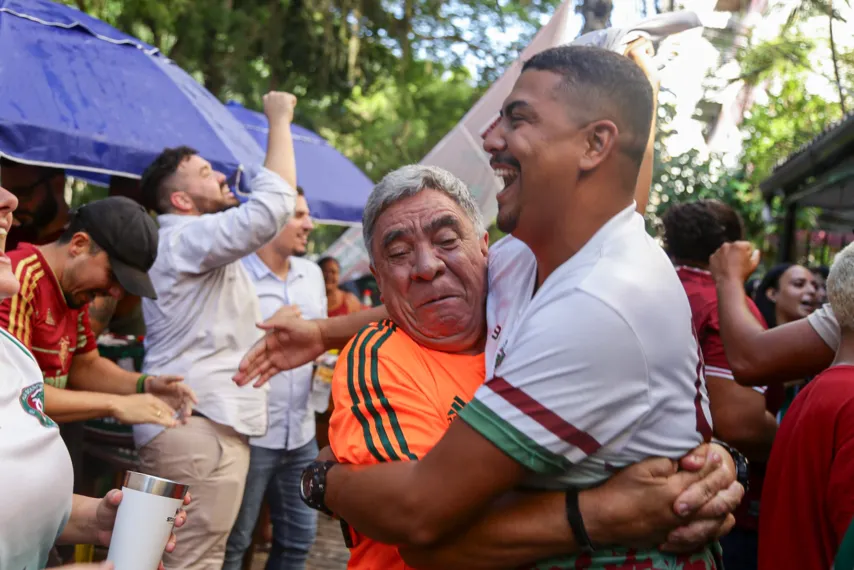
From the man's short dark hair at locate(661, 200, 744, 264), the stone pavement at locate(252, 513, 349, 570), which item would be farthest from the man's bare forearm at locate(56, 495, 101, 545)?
the stone pavement at locate(252, 513, 349, 570)

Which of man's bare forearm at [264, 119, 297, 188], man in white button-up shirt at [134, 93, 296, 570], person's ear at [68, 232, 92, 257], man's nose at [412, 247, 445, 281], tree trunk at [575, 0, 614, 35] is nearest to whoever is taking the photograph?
man's nose at [412, 247, 445, 281]

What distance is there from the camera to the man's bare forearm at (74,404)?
3223mm

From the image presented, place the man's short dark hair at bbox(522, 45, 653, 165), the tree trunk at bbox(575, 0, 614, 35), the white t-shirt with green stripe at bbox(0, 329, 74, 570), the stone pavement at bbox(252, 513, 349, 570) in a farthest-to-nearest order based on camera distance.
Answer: the stone pavement at bbox(252, 513, 349, 570), the tree trunk at bbox(575, 0, 614, 35), the white t-shirt with green stripe at bbox(0, 329, 74, 570), the man's short dark hair at bbox(522, 45, 653, 165)

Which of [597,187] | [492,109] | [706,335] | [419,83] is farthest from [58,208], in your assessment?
[419,83]

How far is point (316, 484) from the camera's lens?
1835 mm

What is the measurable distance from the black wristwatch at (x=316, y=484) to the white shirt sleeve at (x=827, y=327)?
1.86m

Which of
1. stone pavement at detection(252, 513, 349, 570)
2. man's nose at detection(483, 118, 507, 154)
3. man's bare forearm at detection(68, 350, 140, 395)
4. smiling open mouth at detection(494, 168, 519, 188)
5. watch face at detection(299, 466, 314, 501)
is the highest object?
man's nose at detection(483, 118, 507, 154)

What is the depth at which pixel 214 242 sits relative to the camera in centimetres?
392

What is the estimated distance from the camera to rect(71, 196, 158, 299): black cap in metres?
3.41

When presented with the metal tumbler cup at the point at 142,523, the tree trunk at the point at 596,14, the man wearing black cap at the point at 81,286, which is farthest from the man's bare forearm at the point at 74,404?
the tree trunk at the point at 596,14

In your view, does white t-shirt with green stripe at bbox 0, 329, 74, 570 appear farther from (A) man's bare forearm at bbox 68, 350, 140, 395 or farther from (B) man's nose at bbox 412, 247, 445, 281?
(A) man's bare forearm at bbox 68, 350, 140, 395

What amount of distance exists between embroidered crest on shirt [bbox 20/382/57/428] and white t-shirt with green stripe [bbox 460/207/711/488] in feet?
3.47

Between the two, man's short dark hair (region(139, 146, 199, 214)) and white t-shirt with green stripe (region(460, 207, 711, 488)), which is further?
man's short dark hair (region(139, 146, 199, 214))

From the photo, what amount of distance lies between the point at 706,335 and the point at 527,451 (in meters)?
2.63
